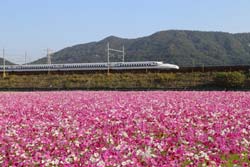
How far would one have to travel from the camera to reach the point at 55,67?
63406 millimetres

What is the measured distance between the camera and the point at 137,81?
41625mm

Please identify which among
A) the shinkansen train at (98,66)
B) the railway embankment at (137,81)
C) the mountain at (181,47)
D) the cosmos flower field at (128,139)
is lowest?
the cosmos flower field at (128,139)

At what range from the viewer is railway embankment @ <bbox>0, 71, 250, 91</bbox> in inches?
1368

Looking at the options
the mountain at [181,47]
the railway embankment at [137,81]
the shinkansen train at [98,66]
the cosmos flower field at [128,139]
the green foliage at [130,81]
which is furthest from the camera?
the mountain at [181,47]

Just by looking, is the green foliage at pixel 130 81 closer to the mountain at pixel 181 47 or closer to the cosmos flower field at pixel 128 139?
the cosmos flower field at pixel 128 139

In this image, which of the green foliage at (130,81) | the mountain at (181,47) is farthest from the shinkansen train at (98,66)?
the mountain at (181,47)

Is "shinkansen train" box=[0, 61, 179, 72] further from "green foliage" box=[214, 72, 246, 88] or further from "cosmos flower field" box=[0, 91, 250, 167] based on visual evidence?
"cosmos flower field" box=[0, 91, 250, 167]

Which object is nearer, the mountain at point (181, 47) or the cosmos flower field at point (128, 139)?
the cosmos flower field at point (128, 139)

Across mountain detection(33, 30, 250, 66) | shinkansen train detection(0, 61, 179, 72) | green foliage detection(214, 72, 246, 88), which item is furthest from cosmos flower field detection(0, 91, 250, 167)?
mountain detection(33, 30, 250, 66)

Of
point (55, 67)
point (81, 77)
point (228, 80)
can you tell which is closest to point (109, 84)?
point (81, 77)

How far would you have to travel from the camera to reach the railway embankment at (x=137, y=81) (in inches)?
1368

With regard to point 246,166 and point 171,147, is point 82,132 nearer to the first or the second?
point 171,147

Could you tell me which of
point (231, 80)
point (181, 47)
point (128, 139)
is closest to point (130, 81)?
point (231, 80)

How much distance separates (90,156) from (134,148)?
858mm
